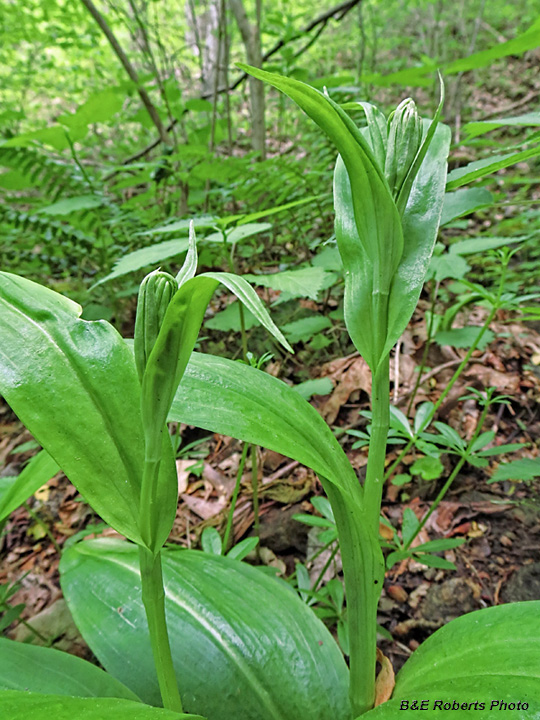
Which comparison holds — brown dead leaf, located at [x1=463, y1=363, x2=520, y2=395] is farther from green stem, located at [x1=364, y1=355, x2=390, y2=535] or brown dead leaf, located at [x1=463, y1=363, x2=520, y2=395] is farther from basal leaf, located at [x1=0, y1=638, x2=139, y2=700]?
basal leaf, located at [x1=0, y1=638, x2=139, y2=700]

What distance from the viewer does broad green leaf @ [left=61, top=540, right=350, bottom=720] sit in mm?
684

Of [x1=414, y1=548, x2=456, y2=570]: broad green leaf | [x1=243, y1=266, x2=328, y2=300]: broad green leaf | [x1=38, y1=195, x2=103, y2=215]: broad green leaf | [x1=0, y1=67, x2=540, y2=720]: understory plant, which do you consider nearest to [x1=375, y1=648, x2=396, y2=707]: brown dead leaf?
[x1=0, y1=67, x2=540, y2=720]: understory plant

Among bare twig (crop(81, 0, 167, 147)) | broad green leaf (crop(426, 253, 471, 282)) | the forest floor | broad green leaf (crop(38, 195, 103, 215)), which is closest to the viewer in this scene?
the forest floor

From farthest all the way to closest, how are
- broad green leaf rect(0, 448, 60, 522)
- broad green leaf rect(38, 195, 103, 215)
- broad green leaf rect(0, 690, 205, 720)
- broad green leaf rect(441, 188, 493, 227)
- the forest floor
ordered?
broad green leaf rect(38, 195, 103, 215) → the forest floor → broad green leaf rect(441, 188, 493, 227) → broad green leaf rect(0, 448, 60, 522) → broad green leaf rect(0, 690, 205, 720)

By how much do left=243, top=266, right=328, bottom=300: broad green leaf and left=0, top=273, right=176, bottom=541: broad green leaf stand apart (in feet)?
1.95

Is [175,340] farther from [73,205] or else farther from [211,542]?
[73,205]

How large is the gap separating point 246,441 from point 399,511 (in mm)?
922

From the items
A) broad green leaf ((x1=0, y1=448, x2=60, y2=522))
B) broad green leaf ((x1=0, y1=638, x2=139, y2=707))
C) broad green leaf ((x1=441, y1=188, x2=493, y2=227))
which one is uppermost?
broad green leaf ((x1=441, y1=188, x2=493, y2=227))

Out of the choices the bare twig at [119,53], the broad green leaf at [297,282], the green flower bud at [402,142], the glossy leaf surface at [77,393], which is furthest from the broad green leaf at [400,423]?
the bare twig at [119,53]

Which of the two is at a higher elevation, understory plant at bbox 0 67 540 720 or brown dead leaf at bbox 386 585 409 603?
understory plant at bbox 0 67 540 720

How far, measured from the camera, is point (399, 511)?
4.29 feet

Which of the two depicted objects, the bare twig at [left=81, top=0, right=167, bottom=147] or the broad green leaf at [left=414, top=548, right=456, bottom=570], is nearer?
the broad green leaf at [left=414, top=548, right=456, bottom=570]

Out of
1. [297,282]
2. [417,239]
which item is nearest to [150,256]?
[297,282]

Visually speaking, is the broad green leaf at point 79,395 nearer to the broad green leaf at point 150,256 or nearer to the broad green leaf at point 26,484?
the broad green leaf at point 26,484
